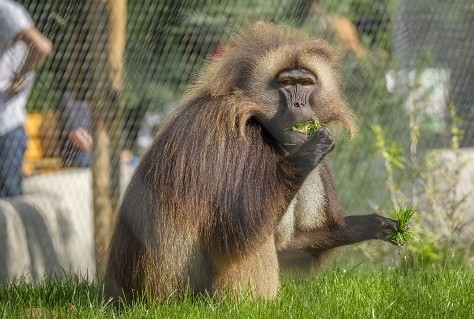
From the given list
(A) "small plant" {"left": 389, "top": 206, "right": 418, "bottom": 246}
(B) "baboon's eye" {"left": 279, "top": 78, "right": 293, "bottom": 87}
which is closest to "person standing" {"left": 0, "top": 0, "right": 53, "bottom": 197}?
(B) "baboon's eye" {"left": 279, "top": 78, "right": 293, "bottom": 87}

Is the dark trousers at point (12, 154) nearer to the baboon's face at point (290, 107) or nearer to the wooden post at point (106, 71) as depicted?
the wooden post at point (106, 71)

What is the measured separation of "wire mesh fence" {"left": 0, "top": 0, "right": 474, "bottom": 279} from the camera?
308 inches

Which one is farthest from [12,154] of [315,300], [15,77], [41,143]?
[315,300]

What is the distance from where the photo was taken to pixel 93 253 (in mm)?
8445

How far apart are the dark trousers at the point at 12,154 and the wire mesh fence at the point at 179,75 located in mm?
260

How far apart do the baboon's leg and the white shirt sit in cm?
279

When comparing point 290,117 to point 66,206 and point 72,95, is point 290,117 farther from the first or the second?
point 66,206

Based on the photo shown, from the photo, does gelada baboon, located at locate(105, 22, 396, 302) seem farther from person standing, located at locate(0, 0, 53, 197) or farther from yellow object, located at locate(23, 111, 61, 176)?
yellow object, located at locate(23, 111, 61, 176)

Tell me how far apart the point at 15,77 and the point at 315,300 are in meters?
3.30

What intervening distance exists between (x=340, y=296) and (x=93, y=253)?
3364mm

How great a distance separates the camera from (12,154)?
784 cm

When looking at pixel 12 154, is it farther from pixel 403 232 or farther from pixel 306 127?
pixel 403 232

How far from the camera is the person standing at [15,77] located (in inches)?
293

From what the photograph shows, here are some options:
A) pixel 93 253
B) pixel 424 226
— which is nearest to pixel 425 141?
pixel 424 226
